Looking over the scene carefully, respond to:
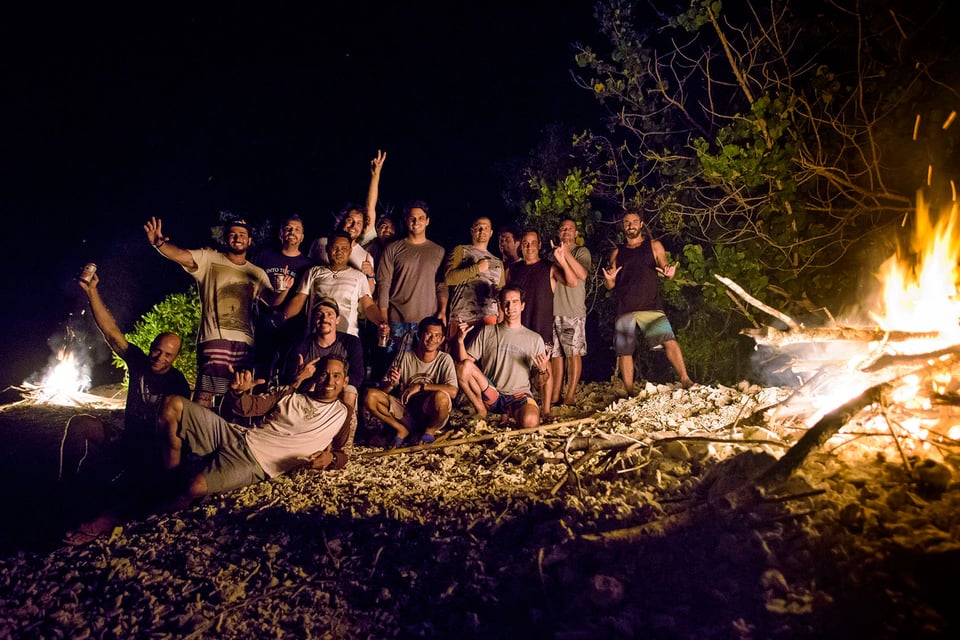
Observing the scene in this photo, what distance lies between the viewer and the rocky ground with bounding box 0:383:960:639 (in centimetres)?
243

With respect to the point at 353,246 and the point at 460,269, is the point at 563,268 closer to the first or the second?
the point at 460,269

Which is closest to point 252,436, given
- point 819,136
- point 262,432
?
point 262,432

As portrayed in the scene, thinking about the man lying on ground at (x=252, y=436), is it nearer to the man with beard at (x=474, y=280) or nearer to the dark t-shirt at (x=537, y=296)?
the man with beard at (x=474, y=280)

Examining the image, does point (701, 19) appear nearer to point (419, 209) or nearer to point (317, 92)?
point (419, 209)

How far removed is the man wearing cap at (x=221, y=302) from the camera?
17.5ft

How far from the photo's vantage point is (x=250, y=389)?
4.65 m

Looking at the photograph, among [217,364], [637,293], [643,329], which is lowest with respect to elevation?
[217,364]

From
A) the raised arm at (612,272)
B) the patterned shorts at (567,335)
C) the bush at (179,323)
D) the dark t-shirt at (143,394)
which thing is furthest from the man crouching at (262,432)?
the bush at (179,323)

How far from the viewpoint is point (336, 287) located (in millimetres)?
5641

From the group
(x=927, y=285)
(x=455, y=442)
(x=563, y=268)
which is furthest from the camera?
(x=563, y=268)

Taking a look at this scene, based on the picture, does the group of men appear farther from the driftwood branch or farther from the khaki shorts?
the driftwood branch

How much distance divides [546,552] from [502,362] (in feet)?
9.61

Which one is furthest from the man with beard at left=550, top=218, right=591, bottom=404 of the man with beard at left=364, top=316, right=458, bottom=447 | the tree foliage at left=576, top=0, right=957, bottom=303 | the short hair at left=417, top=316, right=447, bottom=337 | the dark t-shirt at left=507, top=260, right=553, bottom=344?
the short hair at left=417, top=316, right=447, bottom=337

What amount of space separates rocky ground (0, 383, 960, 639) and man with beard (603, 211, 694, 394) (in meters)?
2.32
